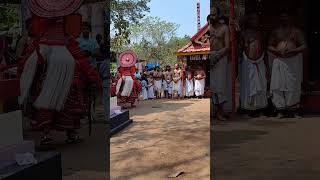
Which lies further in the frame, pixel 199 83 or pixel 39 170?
pixel 199 83

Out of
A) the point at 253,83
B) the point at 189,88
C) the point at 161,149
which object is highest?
the point at 253,83

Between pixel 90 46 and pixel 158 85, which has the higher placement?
pixel 90 46

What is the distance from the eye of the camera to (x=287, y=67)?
796cm

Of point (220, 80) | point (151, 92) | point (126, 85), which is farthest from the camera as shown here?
point (151, 92)

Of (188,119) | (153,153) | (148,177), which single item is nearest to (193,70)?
(188,119)

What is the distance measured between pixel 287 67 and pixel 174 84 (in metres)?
8.71

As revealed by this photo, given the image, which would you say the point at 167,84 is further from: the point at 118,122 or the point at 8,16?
the point at 118,122

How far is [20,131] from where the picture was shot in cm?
360

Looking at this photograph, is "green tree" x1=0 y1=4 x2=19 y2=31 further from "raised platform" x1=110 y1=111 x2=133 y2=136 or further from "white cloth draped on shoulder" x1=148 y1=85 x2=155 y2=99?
"white cloth draped on shoulder" x1=148 y1=85 x2=155 y2=99

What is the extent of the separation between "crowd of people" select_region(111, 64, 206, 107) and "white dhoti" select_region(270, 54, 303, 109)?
782cm

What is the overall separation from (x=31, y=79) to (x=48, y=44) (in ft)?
1.49

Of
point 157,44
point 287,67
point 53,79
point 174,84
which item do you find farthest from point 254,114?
point 157,44

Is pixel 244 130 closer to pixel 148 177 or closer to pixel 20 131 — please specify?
pixel 148 177

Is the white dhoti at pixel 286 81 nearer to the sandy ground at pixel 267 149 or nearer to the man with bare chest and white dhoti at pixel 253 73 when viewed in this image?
the man with bare chest and white dhoti at pixel 253 73
